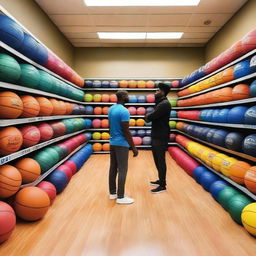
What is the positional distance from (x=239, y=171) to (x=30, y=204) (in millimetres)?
2682

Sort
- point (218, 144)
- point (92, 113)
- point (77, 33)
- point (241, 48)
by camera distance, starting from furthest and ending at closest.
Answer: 1. point (92, 113)
2. point (77, 33)
3. point (218, 144)
4. point (241, 48)

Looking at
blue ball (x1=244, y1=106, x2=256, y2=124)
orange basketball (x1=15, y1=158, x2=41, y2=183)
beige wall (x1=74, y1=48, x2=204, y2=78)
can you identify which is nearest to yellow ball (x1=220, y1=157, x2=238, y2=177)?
blue ball (x1=244, y1=106, x2=256, y2=124)

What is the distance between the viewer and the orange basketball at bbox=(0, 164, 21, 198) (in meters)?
2.24

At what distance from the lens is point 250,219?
2275mm

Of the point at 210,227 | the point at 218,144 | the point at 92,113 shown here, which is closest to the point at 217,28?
the point at 218,144

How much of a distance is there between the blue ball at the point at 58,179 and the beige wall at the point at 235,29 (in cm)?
475

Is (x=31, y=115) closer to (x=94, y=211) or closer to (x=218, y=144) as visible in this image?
(x=94, y=211)

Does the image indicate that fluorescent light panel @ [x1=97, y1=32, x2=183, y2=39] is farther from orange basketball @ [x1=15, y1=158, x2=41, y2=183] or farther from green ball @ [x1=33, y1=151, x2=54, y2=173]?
orange basketball @ [x1=15, y1=158, x2=41, y2=183]

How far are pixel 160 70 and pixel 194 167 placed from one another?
4.27 metres

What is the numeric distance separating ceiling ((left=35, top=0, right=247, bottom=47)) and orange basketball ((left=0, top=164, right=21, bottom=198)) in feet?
13.0

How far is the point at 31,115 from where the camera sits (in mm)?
2793

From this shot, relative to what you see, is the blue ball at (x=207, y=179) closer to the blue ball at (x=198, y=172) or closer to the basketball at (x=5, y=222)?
the blue ball at (x=198, y=172)

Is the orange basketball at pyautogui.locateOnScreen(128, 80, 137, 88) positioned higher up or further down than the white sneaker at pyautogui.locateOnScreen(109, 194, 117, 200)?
higher up

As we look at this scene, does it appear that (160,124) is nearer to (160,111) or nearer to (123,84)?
(160,111)
